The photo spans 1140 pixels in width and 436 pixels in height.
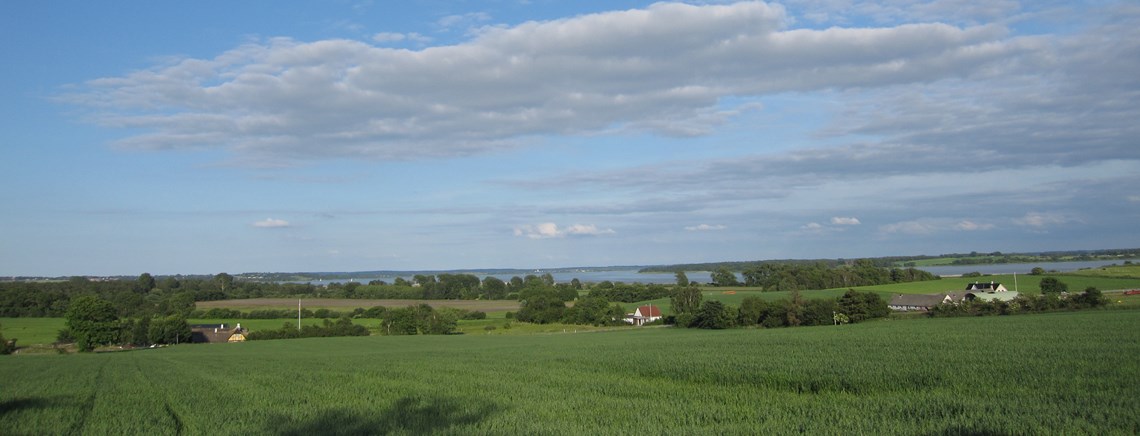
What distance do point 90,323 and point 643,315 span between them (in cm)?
5814

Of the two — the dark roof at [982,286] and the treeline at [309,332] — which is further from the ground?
the dark roof at [982,286]

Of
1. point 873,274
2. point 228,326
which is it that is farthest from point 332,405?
point 873,274

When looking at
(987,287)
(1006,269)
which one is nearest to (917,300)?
(987,287)

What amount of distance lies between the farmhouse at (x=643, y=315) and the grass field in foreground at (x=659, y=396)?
6346cm

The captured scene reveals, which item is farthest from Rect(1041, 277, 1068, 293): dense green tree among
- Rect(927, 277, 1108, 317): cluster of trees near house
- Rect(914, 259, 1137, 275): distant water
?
Rect(914, 259, 1137, 275): distant water

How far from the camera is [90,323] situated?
61.0 m

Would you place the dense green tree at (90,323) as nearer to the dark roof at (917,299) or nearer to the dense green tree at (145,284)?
the dense green tree at (145,284)

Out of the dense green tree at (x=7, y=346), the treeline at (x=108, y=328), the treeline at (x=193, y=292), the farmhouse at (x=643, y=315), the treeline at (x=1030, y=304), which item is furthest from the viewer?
the treeline at (x=193, y=292)

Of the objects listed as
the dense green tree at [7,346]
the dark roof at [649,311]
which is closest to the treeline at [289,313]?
the dark roof at [649,311]

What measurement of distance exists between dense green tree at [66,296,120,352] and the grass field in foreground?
45.1 metres

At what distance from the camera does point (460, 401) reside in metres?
13.9

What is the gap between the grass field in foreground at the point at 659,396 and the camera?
34.5ft

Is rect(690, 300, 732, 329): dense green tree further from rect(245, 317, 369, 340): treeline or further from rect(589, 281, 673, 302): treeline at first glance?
rect(589, 281, 673, 302): treeline

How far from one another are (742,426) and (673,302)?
82.8 metres
